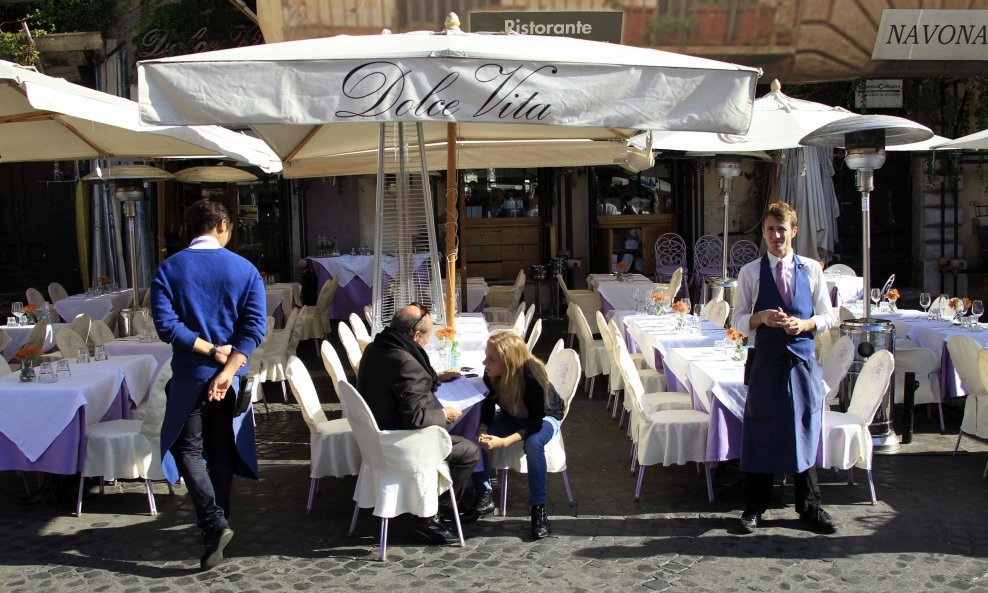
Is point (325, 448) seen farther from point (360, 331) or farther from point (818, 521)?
point (818, 521)

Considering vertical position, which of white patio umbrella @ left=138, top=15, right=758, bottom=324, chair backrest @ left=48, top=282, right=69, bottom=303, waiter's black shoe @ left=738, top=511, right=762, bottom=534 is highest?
white patio umbrella @ left=138, top=15, right=758, bottom=324

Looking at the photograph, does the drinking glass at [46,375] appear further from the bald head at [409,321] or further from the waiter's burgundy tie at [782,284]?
the waiter's burgundy tie at [782,284]

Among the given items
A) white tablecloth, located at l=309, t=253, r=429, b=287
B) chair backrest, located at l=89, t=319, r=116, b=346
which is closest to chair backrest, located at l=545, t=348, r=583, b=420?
chair backrest, located at l=89, t=319, r=116, b=346

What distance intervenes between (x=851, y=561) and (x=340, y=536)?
262 cm

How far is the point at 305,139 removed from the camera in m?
8.53

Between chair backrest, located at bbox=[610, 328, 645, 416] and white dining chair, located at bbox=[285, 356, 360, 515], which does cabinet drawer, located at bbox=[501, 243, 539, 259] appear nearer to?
chair backrest, located at bbox=[610, 328, 645, 416]

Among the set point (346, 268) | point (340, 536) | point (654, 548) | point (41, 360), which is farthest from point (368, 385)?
point (346, 268)

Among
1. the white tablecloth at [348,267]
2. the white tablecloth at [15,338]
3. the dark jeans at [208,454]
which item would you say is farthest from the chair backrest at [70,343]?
the white tablecloth at [348,267]

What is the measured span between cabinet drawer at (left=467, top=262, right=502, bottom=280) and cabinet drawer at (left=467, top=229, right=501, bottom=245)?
33 cm

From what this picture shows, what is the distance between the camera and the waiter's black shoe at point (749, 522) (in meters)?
4.92

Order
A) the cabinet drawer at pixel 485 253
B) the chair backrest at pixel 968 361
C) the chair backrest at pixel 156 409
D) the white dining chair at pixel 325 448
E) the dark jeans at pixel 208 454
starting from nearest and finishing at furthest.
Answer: the dark jeans at pixel 208 454
the chair backrest at pixel 156 409
the white dining chair at pixel 325 448
the chair backrest at pixel 968 361
the cabinet drawer at pixel 485 253

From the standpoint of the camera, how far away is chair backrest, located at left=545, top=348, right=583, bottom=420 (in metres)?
5.45

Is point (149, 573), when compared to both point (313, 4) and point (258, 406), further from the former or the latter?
point (313, 4)

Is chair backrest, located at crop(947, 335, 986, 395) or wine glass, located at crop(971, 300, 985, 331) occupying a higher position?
wine glass, located at crop(971, 300, 985, 331)
